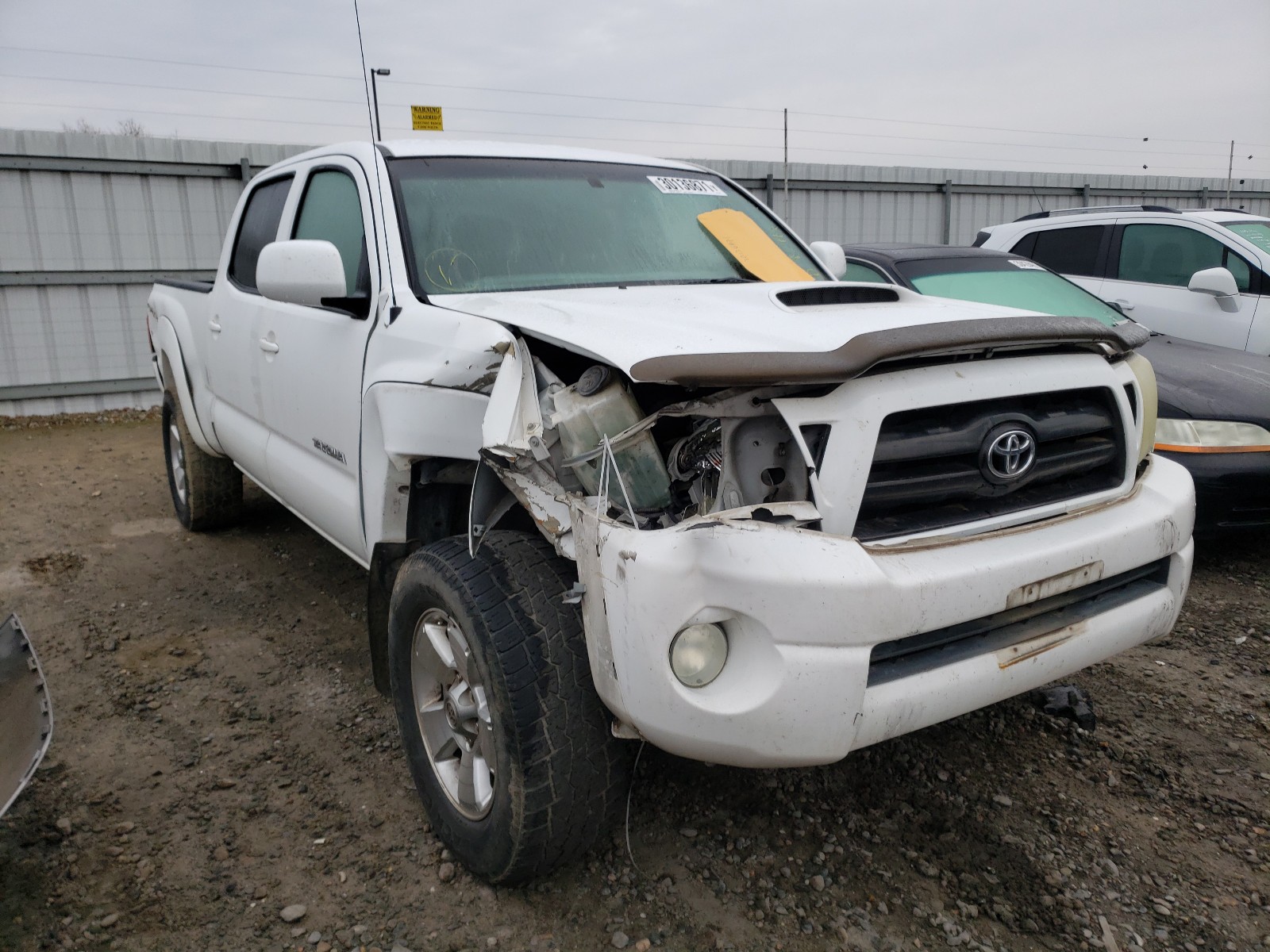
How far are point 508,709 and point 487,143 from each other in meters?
2.21

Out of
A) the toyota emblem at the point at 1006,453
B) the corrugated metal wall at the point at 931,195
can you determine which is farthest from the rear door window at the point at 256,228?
the corrugated metal wall at the point at 931,195

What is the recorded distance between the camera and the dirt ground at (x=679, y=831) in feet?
6.73

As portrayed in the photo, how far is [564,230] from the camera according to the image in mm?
2984

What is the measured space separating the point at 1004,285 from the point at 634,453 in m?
4.03

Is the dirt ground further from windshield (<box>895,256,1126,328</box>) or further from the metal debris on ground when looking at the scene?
windshield (<box>895,256,1126,328</box>)

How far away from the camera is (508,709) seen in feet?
6.28

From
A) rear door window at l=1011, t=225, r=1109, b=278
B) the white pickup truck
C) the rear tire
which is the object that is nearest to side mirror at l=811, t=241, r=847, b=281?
the white pickup truck

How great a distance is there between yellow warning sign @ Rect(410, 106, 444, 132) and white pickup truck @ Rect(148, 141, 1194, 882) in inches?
68.1

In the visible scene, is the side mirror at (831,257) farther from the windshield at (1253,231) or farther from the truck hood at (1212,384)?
the windshield at (1253,231)

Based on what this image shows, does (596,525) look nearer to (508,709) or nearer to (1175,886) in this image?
(508,709)

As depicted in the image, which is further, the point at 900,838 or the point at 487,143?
the point at 487,143

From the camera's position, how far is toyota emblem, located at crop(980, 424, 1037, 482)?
1.97 m

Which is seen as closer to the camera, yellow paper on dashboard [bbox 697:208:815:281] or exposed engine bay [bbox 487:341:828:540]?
exposed engine bay [bbox 487:341:828:540]

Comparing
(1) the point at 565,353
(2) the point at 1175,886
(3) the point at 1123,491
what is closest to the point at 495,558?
(1) the point at 565,353
